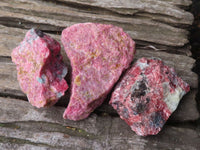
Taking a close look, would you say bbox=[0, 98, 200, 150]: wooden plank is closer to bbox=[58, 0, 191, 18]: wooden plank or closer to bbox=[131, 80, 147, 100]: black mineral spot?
bbox=[131, 80, 147, 100]: black mineral spot

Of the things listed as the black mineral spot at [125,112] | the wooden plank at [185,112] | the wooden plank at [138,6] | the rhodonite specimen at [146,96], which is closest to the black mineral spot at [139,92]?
the rhodonite specimen at [146,96]

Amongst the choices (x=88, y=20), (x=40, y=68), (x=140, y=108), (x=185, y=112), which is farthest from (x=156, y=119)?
(x=88, y=20)

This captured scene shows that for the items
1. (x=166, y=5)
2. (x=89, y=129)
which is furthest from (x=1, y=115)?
(x=166, y=5)

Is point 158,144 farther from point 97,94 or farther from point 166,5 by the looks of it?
point 166,5

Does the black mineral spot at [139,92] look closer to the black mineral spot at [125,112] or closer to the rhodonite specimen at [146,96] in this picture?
the rhodonite specimen at [146,96]

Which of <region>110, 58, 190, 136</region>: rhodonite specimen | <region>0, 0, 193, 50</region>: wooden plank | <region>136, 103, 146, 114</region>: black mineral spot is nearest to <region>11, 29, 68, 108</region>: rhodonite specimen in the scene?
<region>110, 58, 190, 136</region>: rhodonite specimen
